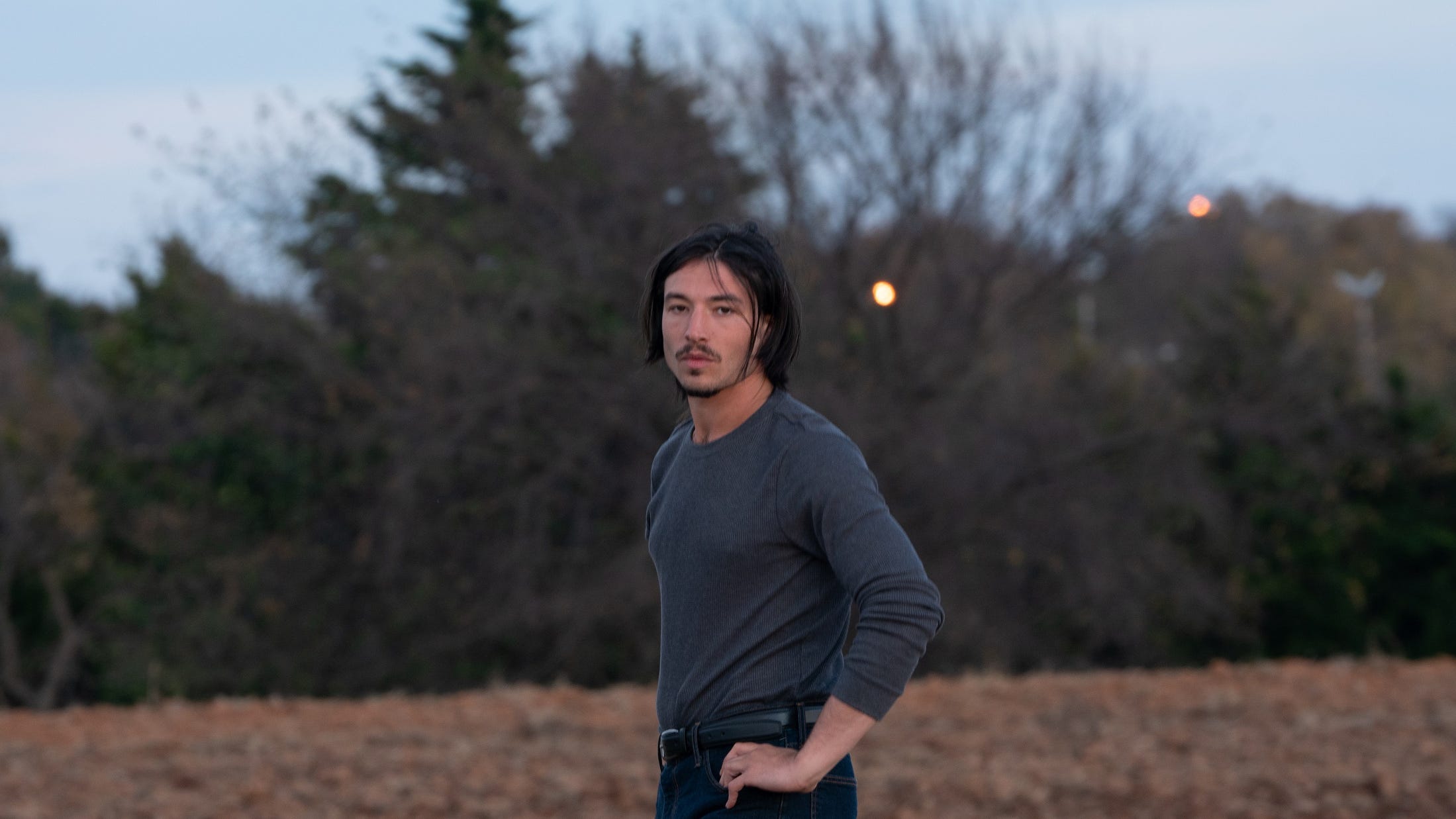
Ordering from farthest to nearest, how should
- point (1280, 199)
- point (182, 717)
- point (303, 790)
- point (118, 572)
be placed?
point (1280, 199) → point (118, 572) → point (182, 717) → point (303, 790)

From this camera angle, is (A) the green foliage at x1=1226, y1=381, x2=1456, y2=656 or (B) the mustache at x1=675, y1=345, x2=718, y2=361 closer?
(B) the mustache at x1=675, y1=345, x2=718, y2=361

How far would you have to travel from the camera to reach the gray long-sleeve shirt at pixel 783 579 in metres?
2.29

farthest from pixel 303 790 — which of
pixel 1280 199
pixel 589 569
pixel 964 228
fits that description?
pixel 1280 199

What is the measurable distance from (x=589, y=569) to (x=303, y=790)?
1075cm

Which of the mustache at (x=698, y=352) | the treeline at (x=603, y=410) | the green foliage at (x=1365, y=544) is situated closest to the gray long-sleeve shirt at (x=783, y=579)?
the mustache at (x=698, y=352)

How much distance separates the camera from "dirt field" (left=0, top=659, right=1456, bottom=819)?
599 centimetres

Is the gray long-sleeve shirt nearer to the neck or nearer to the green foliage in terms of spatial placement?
the neck

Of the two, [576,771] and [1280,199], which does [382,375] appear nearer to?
[576,771]

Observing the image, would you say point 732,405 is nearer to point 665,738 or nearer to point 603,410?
point 665,738

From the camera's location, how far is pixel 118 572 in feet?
64.9

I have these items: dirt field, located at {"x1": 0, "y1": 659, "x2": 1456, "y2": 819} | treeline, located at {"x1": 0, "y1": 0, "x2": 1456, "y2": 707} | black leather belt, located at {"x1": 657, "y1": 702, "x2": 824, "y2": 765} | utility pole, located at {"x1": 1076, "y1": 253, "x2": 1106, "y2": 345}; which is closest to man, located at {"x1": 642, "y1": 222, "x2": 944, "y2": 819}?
black leather belt, located at {"x1": 657, "y1": 702, "x2": 824, "y2": 765}

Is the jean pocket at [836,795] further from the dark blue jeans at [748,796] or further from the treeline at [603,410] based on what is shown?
the treeline at [603,410]

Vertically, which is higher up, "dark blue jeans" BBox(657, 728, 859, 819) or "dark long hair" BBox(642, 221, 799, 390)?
"dark long hair" BBox(642, 221, 799, 390)

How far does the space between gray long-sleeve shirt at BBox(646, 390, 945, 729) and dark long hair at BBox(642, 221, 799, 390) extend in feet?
0.28
